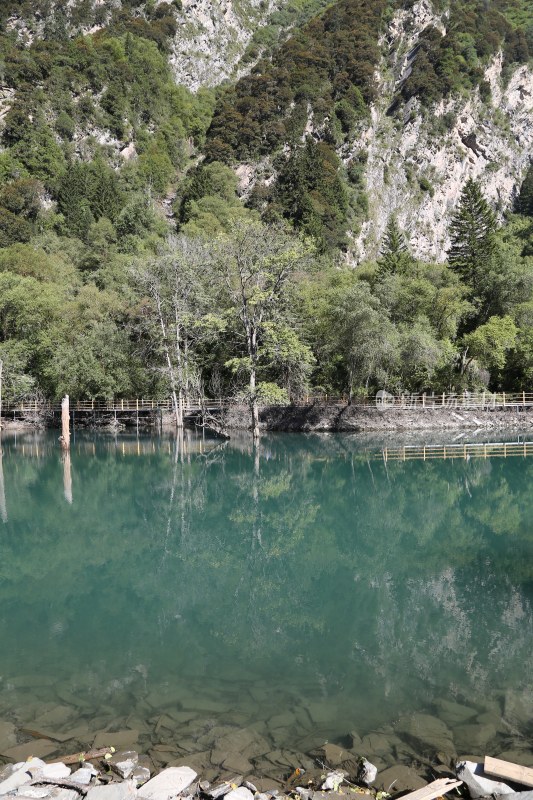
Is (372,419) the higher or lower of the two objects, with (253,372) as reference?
lower

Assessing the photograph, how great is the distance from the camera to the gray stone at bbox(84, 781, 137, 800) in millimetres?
4934

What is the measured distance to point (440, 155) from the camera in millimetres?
96938

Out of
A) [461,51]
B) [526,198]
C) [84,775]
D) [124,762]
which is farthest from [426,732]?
[461,51]

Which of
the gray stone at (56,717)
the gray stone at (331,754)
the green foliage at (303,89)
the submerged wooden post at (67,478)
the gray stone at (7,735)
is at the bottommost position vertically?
the gray stone at (331,754)

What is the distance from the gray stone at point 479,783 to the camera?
5016 millimetres

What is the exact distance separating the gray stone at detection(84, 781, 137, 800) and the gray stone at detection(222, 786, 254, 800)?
0.84 meters

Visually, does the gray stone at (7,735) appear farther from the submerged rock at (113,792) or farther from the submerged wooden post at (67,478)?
the submerged wooden post at (67,478)

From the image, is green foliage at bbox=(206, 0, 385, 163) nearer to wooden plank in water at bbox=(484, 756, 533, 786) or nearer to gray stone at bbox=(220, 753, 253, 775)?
gray stone at bbox=(220, 753, 253, 775)

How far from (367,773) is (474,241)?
61387 mm

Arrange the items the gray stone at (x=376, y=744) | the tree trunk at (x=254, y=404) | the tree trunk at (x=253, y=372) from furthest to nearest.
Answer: the tree trunk at (x=253, y=372) → the tree trunk at (x=254, y=404) → the gray stone at (x=376, y=744)

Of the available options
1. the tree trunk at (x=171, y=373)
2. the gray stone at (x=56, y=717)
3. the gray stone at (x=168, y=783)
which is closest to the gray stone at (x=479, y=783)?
the gray stone at (x=168, y=783)

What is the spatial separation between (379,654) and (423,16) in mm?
131298

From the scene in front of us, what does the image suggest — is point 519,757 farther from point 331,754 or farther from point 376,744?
point 331,754

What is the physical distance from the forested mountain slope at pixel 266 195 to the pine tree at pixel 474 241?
0.96 ft
